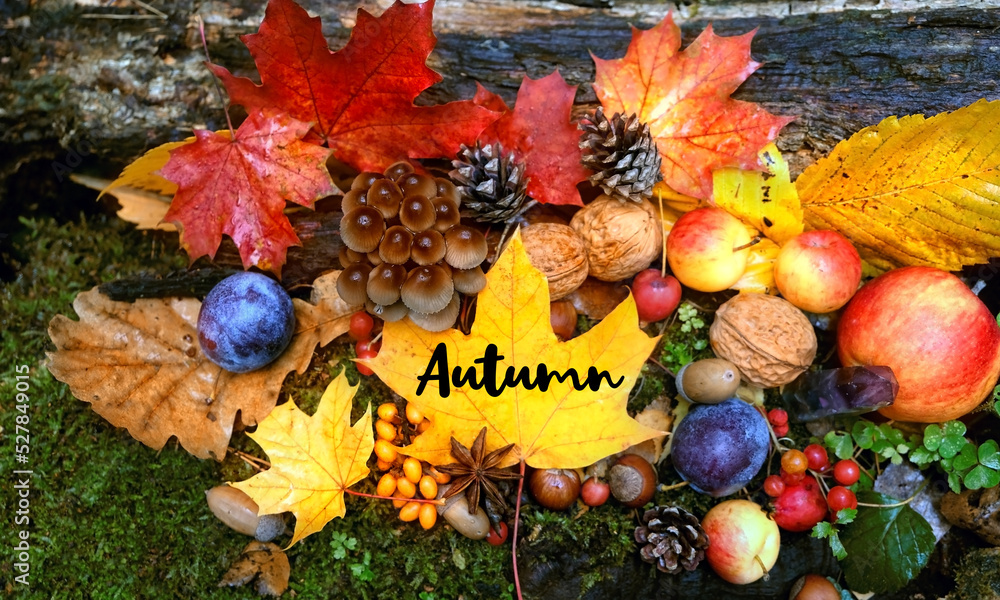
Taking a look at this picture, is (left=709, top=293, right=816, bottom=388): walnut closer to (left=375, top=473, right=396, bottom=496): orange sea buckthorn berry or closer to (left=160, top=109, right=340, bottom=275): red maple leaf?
(left=375, top=473, right=396, bottom=496): orange sea buckthorn berry

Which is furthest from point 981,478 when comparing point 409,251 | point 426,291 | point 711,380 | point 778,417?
point 409,251

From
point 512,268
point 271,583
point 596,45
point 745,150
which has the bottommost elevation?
point 271,583

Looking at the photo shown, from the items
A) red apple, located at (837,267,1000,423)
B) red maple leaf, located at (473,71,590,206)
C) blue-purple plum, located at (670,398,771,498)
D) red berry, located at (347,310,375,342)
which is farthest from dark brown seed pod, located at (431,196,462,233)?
red apple, located at (837,267,1000,423)

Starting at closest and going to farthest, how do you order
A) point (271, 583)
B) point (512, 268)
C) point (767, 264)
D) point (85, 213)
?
point (512, 268) → point (271, 583) → point (767, 264) → point (85, 213)

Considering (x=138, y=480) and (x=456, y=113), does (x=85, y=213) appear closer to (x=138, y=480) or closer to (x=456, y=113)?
(x=138, y=480)

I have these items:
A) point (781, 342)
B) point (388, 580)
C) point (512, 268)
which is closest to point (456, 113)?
point (512, 268)

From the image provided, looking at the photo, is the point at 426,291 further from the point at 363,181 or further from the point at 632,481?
the point at 632,481

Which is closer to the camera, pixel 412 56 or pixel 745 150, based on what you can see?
pixel 412 56
